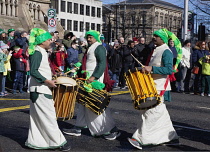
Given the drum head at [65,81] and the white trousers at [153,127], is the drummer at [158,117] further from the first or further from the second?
the drum head at [65,81]

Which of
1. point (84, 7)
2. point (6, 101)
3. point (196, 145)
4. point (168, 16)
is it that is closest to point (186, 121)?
point (196, 145)

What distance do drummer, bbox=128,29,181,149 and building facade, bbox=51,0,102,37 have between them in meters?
93.4

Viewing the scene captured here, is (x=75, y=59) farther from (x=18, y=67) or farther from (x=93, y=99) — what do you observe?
(x=93, y=99)

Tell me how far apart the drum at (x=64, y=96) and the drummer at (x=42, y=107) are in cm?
17

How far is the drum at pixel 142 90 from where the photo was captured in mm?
7539

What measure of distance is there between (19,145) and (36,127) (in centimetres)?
59

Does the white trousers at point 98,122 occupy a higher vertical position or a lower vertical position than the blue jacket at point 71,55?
lower

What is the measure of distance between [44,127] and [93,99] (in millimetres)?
1071

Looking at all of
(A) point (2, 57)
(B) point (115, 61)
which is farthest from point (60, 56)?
(B) point (115, 61)

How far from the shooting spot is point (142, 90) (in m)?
7.55

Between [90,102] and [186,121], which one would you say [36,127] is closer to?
[90,102]

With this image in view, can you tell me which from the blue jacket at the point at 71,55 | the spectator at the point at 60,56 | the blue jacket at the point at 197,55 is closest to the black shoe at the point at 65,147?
the spectator at the point at 60,56

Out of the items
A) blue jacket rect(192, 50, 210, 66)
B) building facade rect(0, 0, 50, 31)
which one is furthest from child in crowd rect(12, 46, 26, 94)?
building facade rect(0, 0, 50, 31)

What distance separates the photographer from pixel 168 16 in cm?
14138
